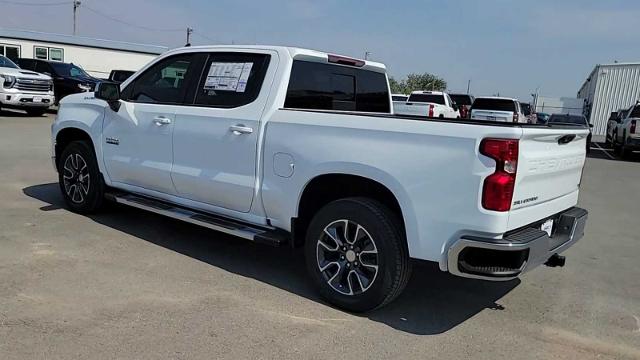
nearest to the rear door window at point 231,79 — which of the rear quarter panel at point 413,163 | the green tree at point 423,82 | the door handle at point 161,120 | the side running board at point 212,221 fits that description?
the door handle at point 161,120

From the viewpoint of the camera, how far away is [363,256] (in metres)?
3.99

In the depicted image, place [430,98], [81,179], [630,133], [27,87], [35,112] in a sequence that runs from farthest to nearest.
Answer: [430,98] → [35,112] → [630,133] → [27,87] → [81,179]

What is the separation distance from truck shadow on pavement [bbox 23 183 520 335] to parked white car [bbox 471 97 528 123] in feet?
55.2

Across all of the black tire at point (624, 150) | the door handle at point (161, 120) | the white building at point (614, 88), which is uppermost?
the white building at point (614, 88)

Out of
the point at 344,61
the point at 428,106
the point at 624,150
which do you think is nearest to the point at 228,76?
the point at 344,61

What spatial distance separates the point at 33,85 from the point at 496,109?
16.4 meters

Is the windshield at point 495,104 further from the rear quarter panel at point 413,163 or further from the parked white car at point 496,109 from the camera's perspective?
the rear quarter panel at point 413,163

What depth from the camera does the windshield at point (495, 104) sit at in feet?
70.8

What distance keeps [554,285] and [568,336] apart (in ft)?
3.66

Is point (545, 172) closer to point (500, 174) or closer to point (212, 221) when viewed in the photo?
point (500, 174)

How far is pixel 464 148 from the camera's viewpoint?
3.41 metres

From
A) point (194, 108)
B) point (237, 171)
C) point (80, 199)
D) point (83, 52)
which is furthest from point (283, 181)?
point (83, 52)

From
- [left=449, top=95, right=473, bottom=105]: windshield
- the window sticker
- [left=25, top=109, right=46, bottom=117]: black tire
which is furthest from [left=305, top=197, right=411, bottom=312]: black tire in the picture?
[left=449, top=95, right=473, bottom=105]: windshield

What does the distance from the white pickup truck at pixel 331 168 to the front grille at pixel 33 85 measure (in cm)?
1279
